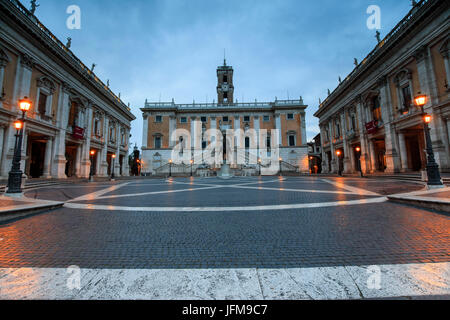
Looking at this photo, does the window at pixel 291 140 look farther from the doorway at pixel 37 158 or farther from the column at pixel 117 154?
the doorway at pixel 37 158

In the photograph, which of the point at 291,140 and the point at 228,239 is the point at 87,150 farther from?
the point at 291,140

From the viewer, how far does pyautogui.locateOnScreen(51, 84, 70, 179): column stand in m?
17.8

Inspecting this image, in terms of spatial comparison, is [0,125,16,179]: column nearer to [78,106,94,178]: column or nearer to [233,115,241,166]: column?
[78,106,94,178]: column

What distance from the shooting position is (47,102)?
1741cm

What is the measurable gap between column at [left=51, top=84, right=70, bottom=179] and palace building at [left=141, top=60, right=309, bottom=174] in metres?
20.2

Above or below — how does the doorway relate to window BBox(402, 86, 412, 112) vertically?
below

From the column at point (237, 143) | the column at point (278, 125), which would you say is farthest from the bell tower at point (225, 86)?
the column at point (278, 125)

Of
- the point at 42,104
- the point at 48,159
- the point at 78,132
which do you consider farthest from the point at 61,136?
the point at 42,104

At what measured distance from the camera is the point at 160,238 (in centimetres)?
314

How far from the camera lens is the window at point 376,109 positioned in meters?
20.5

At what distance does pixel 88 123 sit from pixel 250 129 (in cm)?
2926

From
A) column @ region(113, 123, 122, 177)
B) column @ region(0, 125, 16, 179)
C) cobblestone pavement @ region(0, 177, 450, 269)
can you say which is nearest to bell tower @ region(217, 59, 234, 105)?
column @ region(113, 123, 122, 177)

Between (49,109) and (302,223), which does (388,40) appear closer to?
(302,223)

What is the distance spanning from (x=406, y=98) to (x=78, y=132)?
107 ft
